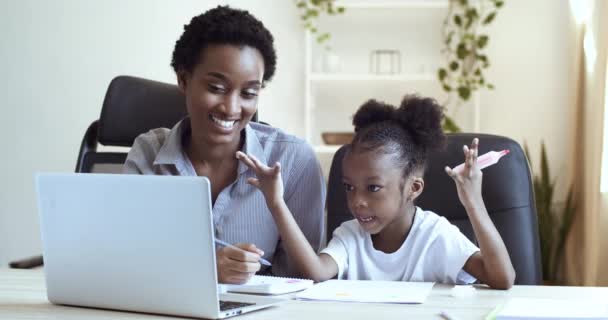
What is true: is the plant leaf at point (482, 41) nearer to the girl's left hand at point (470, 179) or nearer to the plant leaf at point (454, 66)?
the plant leaf at point (454, 66)

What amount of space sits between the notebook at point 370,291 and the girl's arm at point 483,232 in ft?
0.37

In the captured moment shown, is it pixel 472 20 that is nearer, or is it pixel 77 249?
pixel 77 249

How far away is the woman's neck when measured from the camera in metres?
1.65

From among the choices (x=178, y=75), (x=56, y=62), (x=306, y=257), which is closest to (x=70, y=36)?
(x=56, y=62)

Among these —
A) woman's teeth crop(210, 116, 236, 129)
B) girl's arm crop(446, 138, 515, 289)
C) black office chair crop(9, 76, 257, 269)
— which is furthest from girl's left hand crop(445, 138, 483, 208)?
black office chair crop(9, 76, 257, 269)

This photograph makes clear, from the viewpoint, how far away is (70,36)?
3.41 metres

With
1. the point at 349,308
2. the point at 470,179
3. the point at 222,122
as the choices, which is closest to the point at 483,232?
the point at 470,179

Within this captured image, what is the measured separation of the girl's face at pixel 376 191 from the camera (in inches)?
63.4

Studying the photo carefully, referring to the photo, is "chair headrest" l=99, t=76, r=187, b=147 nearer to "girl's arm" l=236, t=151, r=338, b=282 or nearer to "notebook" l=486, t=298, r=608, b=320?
"girl's arm" l=236, t=151, r=338, b=282

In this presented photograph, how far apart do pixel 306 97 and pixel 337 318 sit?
2.66m

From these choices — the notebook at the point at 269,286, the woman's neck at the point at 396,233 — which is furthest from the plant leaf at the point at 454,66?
the notebook at the point at 269,286

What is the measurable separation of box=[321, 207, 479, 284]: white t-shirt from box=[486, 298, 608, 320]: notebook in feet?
0.92

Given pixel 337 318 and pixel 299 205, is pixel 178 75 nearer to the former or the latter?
pixel 299 205

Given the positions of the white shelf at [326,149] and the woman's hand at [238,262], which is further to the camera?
the white shelf at [326,149]
